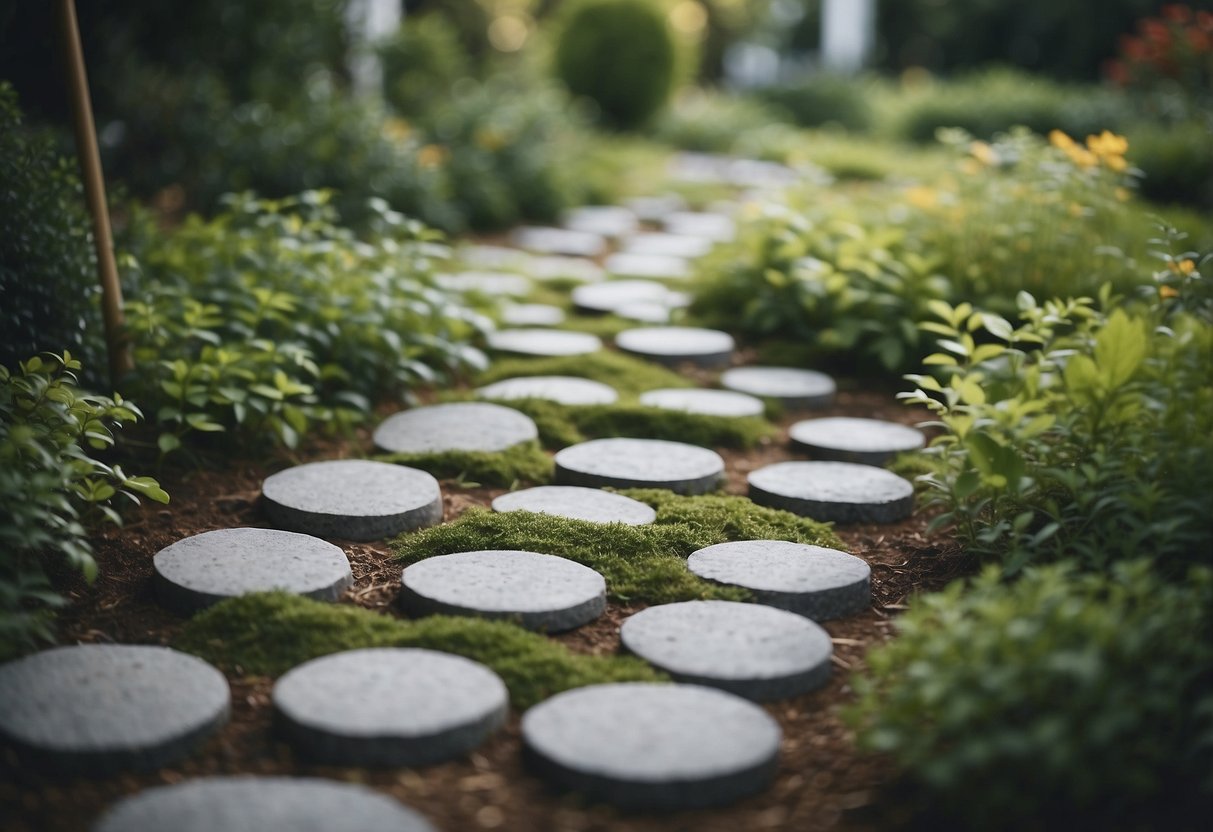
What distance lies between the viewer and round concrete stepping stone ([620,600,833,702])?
2.23 metres

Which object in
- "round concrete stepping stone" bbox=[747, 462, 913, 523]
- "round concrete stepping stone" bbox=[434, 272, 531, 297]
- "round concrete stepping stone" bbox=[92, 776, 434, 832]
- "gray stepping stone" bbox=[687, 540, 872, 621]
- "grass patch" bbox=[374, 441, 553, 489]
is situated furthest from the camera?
"round concrete stepping stone" bbox=[434, 272, 531, 297]

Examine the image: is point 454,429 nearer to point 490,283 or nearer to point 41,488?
point 41,488

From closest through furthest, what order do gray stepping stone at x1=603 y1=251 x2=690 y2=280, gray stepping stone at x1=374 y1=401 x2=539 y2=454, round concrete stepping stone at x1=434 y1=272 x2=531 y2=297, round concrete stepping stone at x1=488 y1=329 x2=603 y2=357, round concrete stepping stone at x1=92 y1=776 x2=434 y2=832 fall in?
1. round concrete stepping stone at x1=92 y1=776 x2=434 y2=832
2. gray stepping stone at x1=374 y1=401 x2=539 y2=454
3. round concrete stepping stone at x1=488 y1=329 x2=603 y2=357
4. round concrete stepping stone at x1=434 y1=272 x2=531 y2=297
5. gray stepping stone at x1=603 y1=251 x2=690 y2=280

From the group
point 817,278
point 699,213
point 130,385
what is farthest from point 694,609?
point 699,213

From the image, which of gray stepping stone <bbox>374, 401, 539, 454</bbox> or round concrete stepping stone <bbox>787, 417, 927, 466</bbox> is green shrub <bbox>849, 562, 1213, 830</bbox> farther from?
gray stepping stone <bbox>374, 401, 539, 454</bbox>

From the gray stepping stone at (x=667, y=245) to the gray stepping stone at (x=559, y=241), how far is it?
193mm

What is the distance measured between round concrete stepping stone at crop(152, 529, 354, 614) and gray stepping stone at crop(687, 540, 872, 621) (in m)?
0.90

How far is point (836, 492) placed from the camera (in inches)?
128

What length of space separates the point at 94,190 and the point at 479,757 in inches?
84.5

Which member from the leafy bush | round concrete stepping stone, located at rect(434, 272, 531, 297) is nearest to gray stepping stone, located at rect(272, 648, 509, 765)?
the leafy bush

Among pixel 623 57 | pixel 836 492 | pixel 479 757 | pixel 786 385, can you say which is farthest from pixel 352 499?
pixel 623 57

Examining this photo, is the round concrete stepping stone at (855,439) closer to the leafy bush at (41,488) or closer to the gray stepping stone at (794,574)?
the gray stepping stone at (794,574)

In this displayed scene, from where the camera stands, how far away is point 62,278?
3.21m

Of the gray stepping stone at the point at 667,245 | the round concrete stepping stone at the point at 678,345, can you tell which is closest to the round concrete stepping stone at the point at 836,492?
the round concrete stepping stone at the point at 678,345
